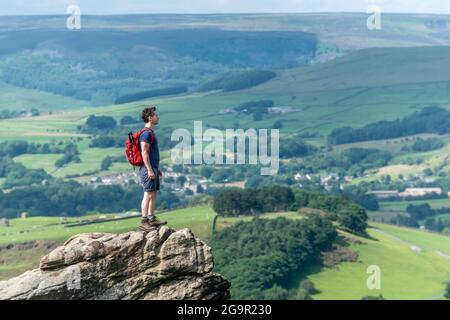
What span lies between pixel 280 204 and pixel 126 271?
419ft

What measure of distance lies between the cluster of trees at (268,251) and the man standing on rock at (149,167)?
94438mm

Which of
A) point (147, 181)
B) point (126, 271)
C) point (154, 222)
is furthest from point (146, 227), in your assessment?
point (126, 271)

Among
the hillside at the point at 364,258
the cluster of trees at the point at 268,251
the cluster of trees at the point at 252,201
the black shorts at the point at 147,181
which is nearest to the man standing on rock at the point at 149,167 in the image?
the black shorts at the point at 147,181

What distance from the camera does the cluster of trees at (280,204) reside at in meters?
144

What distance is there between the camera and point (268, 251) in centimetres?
13862

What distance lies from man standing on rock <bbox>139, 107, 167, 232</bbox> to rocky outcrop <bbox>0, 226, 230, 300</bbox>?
4.35ft

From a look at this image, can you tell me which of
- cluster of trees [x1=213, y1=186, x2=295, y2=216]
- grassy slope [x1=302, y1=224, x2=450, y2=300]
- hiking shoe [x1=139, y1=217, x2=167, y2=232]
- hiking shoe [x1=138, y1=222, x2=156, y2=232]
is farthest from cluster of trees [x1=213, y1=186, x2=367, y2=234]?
hiking shoe [x1=138, y1=222, x2=156, y2=232]

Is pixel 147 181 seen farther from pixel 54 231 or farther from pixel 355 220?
pixel 54 231

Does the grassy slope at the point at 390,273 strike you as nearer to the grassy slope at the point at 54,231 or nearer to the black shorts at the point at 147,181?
the grassy slope at the point at 54,231

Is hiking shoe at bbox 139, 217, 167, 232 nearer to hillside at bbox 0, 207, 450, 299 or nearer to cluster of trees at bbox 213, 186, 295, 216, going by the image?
hillside at bbox 0, 207, 450, 299

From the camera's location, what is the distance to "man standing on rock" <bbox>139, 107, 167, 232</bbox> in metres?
25.8
